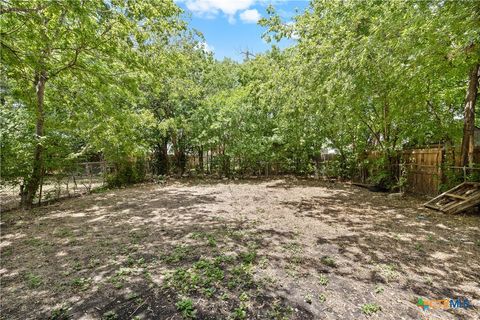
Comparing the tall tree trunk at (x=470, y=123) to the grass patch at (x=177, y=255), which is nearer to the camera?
the grass patch at (x=177, y=255)

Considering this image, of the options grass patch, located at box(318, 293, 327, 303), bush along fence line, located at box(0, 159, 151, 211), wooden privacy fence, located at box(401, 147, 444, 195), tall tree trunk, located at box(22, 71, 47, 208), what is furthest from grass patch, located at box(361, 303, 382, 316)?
bush along fence line, located at box(0, 159, 151, 211)

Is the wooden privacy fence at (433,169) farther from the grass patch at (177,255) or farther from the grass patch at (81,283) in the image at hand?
the grass patch at (81,283)

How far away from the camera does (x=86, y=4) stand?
355cm

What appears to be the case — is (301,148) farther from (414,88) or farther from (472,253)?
(472,253)

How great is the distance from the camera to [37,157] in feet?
21.4

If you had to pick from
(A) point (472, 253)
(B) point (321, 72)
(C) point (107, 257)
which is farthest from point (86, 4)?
(A) point (472, 253)

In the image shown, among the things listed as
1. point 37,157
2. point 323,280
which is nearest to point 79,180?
point 37,157

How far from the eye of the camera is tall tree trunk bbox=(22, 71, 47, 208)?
6.29 metres

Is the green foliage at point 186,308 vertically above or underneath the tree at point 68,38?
underneath

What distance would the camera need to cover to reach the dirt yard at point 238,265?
2.29 m

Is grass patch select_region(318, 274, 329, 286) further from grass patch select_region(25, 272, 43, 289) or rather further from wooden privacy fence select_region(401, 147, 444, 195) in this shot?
wooden privacy fence select_region(401, 147, 444, 195)

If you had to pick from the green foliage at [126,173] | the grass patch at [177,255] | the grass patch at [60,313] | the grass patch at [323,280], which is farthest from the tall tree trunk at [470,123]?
the green foliage at [126,173]

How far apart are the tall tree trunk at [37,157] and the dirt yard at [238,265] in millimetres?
808

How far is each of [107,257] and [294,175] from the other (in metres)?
11.9
